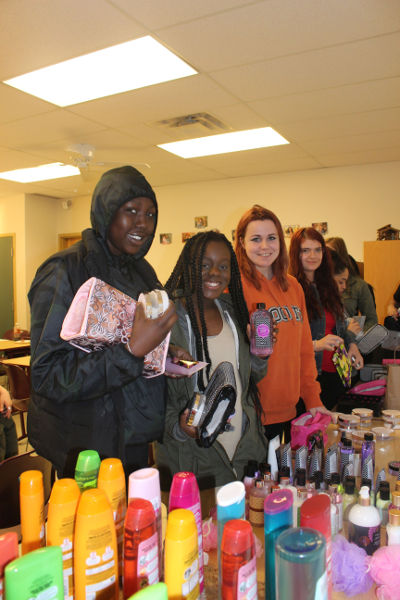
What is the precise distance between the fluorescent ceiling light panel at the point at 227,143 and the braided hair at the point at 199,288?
3.10 meters

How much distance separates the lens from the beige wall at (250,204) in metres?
5.75

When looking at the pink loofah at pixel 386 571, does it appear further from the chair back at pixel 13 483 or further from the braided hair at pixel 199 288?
the chair back at pixel 13 483

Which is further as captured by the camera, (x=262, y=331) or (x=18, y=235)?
(x=18, y=235)

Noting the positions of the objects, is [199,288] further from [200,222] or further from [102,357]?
[200,222]

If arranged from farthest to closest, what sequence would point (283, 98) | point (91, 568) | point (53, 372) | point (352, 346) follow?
1. point (283, 98)
2. point (352, 346)
3. point (53, 372)
4. point (91, 568)

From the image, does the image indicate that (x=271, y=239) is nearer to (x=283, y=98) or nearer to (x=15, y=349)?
(x=283, y=98)

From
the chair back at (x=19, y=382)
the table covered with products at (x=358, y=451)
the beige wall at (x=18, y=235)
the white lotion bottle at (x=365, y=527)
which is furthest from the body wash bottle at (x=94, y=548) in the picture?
the beige wall at (x=18, y=235)

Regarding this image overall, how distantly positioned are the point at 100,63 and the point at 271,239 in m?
1.94

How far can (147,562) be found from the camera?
2.37 feet

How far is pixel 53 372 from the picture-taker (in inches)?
45.2

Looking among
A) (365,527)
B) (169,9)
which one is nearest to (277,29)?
(169,9)

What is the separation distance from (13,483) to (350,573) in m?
1.13

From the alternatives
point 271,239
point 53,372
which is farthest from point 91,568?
point 271,239

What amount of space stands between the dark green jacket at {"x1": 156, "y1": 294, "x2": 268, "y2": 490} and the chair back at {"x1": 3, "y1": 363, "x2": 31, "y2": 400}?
2.71 metres
